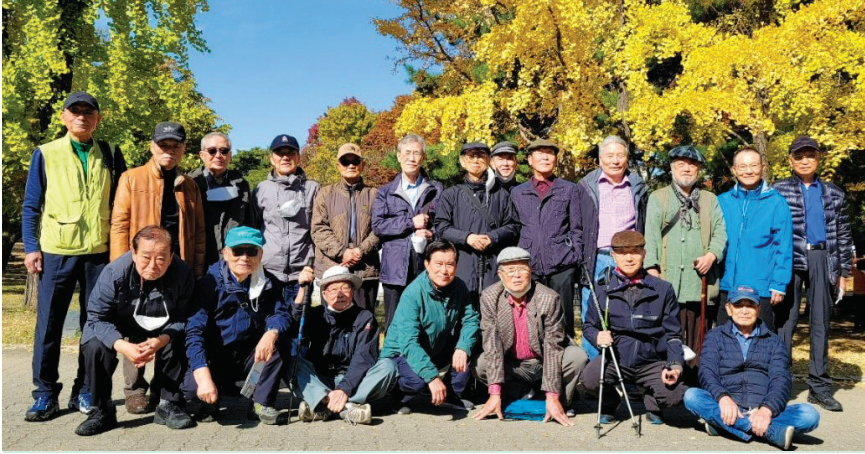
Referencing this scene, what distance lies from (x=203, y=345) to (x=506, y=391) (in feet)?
8.27

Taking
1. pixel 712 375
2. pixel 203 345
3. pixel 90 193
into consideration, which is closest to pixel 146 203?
pixel 90 193

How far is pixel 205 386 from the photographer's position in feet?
14.1

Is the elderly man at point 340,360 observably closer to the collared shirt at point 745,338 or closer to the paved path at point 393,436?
the paved path at point 393,436

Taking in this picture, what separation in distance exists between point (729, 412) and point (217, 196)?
441 cm

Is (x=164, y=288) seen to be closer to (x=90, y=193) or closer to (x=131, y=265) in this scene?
(x=131, y=265)

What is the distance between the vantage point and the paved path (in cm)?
406

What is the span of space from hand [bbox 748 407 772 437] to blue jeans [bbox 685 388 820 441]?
0.13ft

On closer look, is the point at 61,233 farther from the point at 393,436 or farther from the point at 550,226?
the point at 550,226

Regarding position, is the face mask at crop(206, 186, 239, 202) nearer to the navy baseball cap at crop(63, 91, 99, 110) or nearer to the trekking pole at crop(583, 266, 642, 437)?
the navy baseball cap at crop(63, 91, 99, 110)

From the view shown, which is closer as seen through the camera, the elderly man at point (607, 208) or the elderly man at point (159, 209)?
the elderly man at point (159, 209)

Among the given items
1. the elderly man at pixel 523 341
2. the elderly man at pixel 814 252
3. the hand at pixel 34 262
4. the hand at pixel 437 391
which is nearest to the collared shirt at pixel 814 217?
the elderly man at pixel 814 252

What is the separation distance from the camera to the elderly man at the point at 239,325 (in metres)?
4.57

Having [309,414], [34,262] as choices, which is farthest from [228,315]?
[34,262]

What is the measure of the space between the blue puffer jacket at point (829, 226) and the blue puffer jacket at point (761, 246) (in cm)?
31
